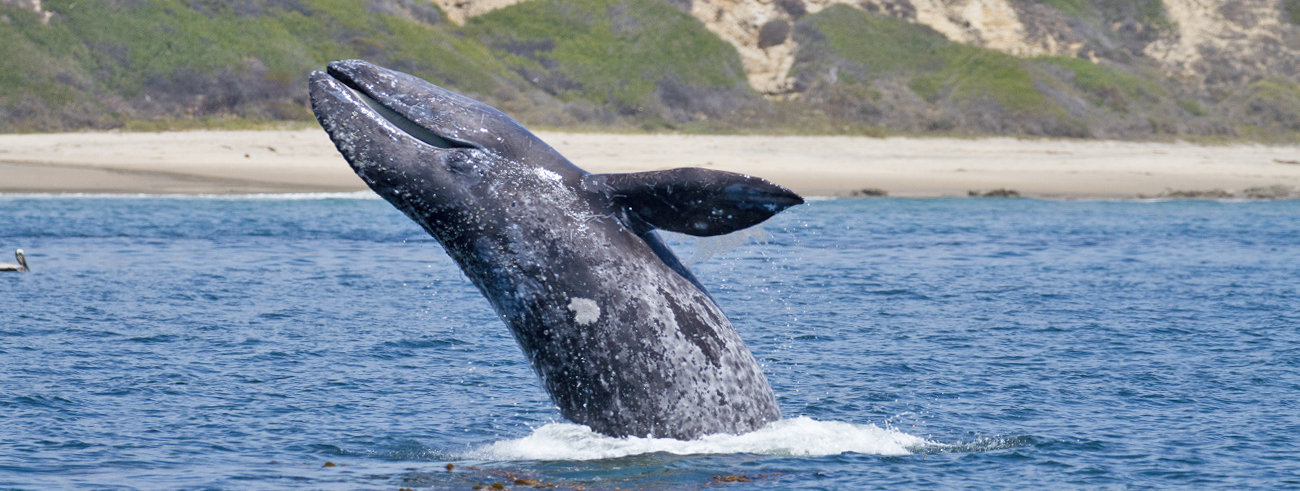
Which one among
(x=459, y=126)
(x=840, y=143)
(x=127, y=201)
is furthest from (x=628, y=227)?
(x=840, y=143)

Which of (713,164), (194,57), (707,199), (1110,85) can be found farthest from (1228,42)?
(707,199)

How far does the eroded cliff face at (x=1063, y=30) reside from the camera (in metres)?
54.8

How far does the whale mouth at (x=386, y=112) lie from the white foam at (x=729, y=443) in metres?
1.59

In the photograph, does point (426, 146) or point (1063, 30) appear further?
point (1063, 30)

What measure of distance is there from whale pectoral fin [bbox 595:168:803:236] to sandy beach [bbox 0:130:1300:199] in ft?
82.0

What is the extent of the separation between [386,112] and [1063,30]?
58248 mm

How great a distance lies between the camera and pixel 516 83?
1861 inches

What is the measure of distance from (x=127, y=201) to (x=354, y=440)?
2232cm

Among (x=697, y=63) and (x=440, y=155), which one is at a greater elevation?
(x=697, y=63)

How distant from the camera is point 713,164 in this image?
111ft

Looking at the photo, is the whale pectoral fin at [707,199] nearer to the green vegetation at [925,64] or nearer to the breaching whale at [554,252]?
the breaching whale at [554,252]

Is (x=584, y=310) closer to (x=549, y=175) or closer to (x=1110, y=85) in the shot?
(x=549, y=175)

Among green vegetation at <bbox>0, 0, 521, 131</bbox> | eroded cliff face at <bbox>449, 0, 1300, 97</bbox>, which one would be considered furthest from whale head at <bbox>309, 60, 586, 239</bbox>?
eroded cliff face at <bbox>449, 0, 1300, 97</bbox>

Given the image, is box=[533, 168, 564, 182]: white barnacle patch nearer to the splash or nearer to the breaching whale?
the breaching whale
